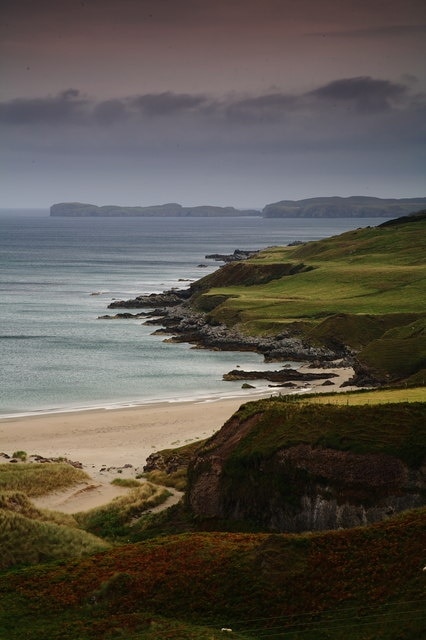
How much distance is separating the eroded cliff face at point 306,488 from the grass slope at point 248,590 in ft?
13.1

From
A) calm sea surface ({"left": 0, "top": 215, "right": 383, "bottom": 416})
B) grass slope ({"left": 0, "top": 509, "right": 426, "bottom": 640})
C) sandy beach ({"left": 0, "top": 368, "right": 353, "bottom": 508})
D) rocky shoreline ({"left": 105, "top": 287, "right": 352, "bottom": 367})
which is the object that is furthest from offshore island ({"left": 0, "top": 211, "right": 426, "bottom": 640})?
rocky shoreline ({"left": 105, "top": 287, "right": 352, "bottom": 367})

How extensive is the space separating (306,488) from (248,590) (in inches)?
303

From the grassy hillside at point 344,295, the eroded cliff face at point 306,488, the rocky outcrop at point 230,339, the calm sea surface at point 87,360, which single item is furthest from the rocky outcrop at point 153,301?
the eroded cliff face at point 306,488

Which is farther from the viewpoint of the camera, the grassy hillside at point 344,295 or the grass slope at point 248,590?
the grassy hillside at point 344,295

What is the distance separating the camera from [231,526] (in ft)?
98.8

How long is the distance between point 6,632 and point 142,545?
20.0ft

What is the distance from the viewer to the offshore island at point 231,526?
20.7 meters

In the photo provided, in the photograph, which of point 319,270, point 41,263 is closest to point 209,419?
point 319,270

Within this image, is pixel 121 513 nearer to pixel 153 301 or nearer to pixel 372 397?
pixel 372 397

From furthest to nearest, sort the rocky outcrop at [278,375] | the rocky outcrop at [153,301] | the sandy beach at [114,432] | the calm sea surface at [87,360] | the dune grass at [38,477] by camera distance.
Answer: the rocky outcrop at [153,301], the rocky outcrop at [278,375], the calm sea surface at [87,360], the sandy beach at [114,432], the dune grass at [38,477]

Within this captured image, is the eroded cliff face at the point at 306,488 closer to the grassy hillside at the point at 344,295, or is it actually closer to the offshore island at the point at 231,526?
the offshore island at the point at 231,526

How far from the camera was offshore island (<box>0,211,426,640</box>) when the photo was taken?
2067 cm

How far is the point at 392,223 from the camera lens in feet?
553

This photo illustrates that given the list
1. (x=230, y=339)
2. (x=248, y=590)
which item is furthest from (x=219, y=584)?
(x=230, y=339)
